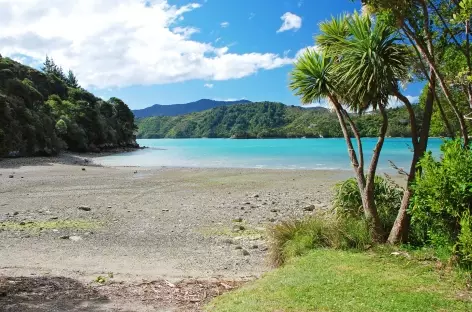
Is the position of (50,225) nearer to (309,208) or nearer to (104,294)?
(104,294)

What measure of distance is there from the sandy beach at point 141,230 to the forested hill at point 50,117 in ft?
47.3

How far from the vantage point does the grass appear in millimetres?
12789

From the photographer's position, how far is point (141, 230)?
42.7 feet

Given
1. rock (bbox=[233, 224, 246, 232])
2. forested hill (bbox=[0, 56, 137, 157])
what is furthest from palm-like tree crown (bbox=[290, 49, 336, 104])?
forested hill (bbox=[0, 56, 137, 157])

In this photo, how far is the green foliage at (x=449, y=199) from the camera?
210 inches

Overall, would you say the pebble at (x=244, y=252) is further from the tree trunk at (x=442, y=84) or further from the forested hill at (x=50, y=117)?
the forested hill at (x=50, y=117)

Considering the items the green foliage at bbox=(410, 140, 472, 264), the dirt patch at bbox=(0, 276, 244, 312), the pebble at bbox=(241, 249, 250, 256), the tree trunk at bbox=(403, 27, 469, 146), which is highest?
the tree trunk at bbox=(403, 27, 469, 146)

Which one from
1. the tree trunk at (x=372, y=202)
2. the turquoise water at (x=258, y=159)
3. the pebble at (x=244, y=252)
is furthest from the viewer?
the turquoise water at (x=258, y=159)

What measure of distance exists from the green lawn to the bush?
847mm

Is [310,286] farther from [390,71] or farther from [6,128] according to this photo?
[6,128]

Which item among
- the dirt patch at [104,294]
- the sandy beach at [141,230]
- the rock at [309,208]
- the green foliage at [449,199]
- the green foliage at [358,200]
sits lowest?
the sandy beach at [141,230]

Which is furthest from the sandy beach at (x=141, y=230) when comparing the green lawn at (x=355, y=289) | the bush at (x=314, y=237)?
the green lawn at (x=355, y=289)

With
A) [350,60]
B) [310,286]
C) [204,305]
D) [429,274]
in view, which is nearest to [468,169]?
[429,274]

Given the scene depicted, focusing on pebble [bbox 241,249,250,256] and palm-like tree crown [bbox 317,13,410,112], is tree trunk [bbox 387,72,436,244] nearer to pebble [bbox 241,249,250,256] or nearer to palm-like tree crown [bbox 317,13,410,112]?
palm-like tree crown [bbox 317,13,410,112]
